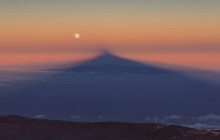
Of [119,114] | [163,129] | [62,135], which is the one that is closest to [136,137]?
[163,129]

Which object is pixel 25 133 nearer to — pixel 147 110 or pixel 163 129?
pixel 163 129

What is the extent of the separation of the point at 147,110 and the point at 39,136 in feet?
398

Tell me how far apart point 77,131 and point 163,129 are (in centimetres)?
521

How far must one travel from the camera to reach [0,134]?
41.1 metres

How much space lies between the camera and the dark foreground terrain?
132ft

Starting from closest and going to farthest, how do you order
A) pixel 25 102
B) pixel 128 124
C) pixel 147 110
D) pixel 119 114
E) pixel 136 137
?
pixel 136 137 → pixel 128 124 → pixel 119 114 → pixel 147 110 → pixel 25 102

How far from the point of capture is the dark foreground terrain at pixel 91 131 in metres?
40.2

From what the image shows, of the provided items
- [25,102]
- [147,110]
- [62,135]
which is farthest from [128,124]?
[25,102]

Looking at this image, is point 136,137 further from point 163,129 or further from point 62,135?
point 62,135

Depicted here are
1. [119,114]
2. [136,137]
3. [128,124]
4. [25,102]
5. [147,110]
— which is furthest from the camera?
[25,102]

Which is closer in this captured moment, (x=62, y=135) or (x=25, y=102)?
(x=62, y=135)

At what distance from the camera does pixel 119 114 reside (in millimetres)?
149250

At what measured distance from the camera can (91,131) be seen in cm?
4216

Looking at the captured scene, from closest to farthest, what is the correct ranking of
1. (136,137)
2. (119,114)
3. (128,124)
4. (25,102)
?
(136,137) < (128,124) < (119,114) < (25,102)
